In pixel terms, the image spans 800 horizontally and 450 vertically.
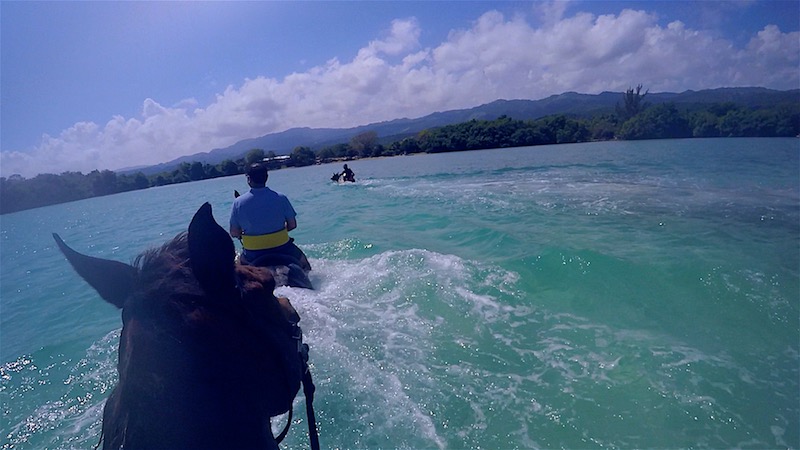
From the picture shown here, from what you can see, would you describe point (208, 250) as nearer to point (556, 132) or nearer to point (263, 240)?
point (263, 240)

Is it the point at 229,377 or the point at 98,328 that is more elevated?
the point at 229,377

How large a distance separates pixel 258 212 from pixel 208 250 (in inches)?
217

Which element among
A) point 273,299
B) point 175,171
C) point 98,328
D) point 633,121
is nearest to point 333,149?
point 175,171

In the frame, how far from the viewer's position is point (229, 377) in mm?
1283

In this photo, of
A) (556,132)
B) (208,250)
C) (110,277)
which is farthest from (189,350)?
(556,132)

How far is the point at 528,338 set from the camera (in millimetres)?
5277

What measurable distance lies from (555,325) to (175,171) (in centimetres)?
7962

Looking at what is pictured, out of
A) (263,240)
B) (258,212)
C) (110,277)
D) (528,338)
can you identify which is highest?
(110,277)

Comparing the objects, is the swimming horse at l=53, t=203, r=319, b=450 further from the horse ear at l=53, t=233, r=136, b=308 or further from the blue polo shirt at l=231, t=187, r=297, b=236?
the blue polo shirt at l=231, t=187, r=297, b=236

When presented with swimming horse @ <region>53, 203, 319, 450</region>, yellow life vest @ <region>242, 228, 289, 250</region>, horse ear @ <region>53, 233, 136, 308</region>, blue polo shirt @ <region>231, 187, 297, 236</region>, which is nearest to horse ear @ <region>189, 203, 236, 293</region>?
swimming horse @ <region>53, 203, 319, 450</region>

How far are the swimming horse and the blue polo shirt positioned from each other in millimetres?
5171

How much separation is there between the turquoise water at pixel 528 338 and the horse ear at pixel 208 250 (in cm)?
38

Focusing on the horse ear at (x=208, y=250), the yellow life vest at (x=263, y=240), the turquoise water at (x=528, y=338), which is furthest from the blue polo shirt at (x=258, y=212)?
the horse ear at (x=208, y=250)

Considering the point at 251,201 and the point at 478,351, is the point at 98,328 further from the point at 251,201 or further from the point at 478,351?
the point at 478,351
